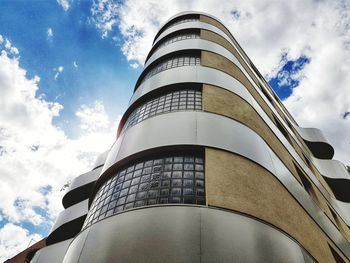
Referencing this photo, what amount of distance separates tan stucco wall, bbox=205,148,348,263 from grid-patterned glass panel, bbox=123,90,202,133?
305 centimetres

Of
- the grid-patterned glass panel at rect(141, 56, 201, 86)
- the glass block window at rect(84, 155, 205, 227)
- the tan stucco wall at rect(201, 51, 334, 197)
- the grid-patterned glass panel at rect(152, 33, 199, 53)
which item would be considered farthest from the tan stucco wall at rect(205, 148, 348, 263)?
the grid-patterned glass panel at rect(152, 33, 199, 53)

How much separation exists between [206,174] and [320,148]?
20684 millimetres

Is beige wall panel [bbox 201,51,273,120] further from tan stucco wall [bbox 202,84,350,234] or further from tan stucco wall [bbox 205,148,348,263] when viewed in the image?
tan stucco wall [bbox 205,148,348,263]

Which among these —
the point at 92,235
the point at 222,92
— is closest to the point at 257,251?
the point at 92,235

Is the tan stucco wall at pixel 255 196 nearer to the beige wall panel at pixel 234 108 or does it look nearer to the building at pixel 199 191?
the building at pixel 199 191

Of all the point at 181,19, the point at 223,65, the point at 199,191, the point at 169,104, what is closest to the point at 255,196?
the point at 199,191

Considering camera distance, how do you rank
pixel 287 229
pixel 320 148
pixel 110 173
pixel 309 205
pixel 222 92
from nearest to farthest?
1. pixel 287 229
2. pixel 110 173
3. pixel 309 205
4. pixel 222 92
5. pixel 320 148

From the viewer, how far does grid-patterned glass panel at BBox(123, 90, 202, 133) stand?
10.3 m

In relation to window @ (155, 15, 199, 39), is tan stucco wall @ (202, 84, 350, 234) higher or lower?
lower

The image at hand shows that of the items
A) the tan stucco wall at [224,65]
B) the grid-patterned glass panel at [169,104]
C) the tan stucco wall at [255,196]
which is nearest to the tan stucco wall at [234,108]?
the grid-patterned glass panel at [169,104]

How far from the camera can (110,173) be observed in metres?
8.91

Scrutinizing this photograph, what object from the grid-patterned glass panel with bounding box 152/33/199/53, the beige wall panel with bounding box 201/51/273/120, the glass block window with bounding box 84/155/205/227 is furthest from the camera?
the grid-patterned glass panel with bounding box 152/33/199/53

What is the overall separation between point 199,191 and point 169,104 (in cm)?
494

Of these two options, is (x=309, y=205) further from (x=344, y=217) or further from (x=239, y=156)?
(x=344, y=217)
